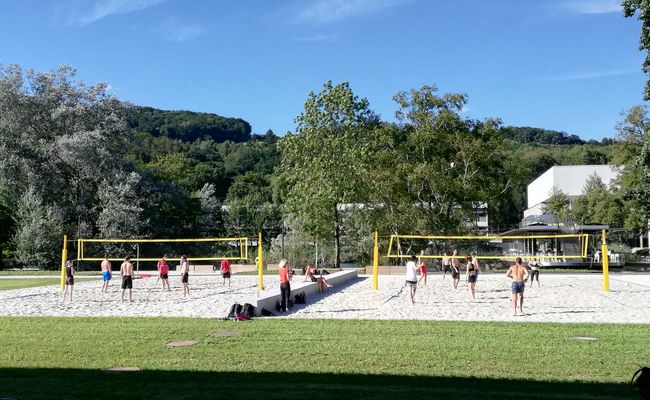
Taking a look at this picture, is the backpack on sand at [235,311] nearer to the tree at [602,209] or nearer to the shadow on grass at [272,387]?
the shadow on grass at [272,387]

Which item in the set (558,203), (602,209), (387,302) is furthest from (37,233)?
(558,203)

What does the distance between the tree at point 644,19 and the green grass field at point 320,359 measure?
1427cm

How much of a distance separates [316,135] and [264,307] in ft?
83.5

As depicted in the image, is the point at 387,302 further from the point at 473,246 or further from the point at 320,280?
the point at 473,246

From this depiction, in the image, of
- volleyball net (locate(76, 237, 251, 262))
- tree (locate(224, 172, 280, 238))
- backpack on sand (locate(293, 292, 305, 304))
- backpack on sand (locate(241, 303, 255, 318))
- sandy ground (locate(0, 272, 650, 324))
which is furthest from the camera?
tree (locate(224, 172, 280, 238))

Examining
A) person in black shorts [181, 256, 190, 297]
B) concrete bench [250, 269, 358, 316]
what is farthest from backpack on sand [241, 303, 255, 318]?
person in black shorts [181, 256, 190, 297]

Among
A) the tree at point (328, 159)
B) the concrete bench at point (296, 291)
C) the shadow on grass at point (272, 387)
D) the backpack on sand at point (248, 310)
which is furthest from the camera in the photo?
the tree at point (328, 159)

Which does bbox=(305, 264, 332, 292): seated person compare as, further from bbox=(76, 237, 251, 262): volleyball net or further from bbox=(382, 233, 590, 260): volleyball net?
bbox=(76, 237, 251, 262): volleyball net

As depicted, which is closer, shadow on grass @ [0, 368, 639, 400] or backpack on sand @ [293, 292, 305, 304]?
shadow on grass @ [0, 368, 639, 400]

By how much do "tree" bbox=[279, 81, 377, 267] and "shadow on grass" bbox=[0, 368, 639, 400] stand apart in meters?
31.5

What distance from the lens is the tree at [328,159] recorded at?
4084cm

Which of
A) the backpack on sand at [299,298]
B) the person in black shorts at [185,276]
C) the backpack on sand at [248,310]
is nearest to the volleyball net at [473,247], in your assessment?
the person in black shorts at [185,276]

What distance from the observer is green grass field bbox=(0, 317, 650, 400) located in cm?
817

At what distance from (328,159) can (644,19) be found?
21198 mm
